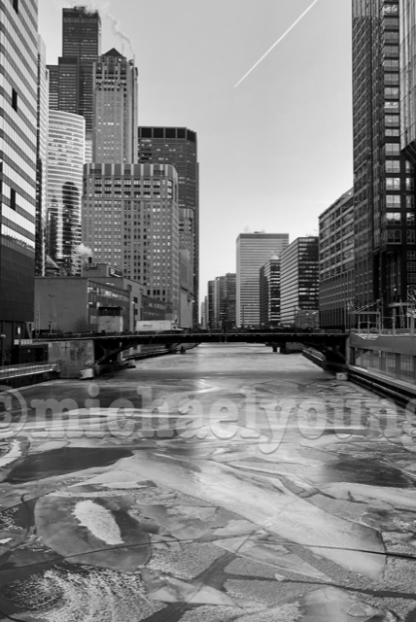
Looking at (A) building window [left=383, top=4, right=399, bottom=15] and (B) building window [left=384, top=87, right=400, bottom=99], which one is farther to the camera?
(A) building window [left=383, top=4, right=399, bottom=15]

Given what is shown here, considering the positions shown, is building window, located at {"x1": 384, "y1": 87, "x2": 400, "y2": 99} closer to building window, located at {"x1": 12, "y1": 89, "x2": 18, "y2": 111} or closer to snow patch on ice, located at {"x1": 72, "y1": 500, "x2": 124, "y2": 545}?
building window, located at {"x1": 12, "y1": 89, "x2": 18, "y2": 111}

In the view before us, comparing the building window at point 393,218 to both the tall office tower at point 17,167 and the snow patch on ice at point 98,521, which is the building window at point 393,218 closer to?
the tall office tower at point 17,167

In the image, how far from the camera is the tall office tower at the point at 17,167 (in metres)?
72.5

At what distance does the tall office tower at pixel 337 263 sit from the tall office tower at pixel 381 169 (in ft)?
49.2

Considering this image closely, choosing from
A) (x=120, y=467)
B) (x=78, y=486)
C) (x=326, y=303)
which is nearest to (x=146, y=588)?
(x=78, y=486)

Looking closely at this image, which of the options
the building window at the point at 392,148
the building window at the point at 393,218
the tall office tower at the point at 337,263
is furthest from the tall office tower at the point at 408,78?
the tall office tower at the point at 337,263

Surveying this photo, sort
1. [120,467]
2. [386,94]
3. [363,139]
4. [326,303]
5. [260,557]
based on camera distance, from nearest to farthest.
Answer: [260,557], [120,467], [386,94], [363,139], [326,303]

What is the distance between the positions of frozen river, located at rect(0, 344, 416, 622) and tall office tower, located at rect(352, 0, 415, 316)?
9142 cm

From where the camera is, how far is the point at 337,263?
6845 inches

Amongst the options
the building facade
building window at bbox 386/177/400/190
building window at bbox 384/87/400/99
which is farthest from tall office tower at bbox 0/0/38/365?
building window at bbox 386/177/400/190

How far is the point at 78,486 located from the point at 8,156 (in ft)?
210

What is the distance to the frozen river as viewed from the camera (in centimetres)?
1207

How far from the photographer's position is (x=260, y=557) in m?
14.4

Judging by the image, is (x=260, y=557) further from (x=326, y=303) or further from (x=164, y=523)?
(x=326, y=303)
